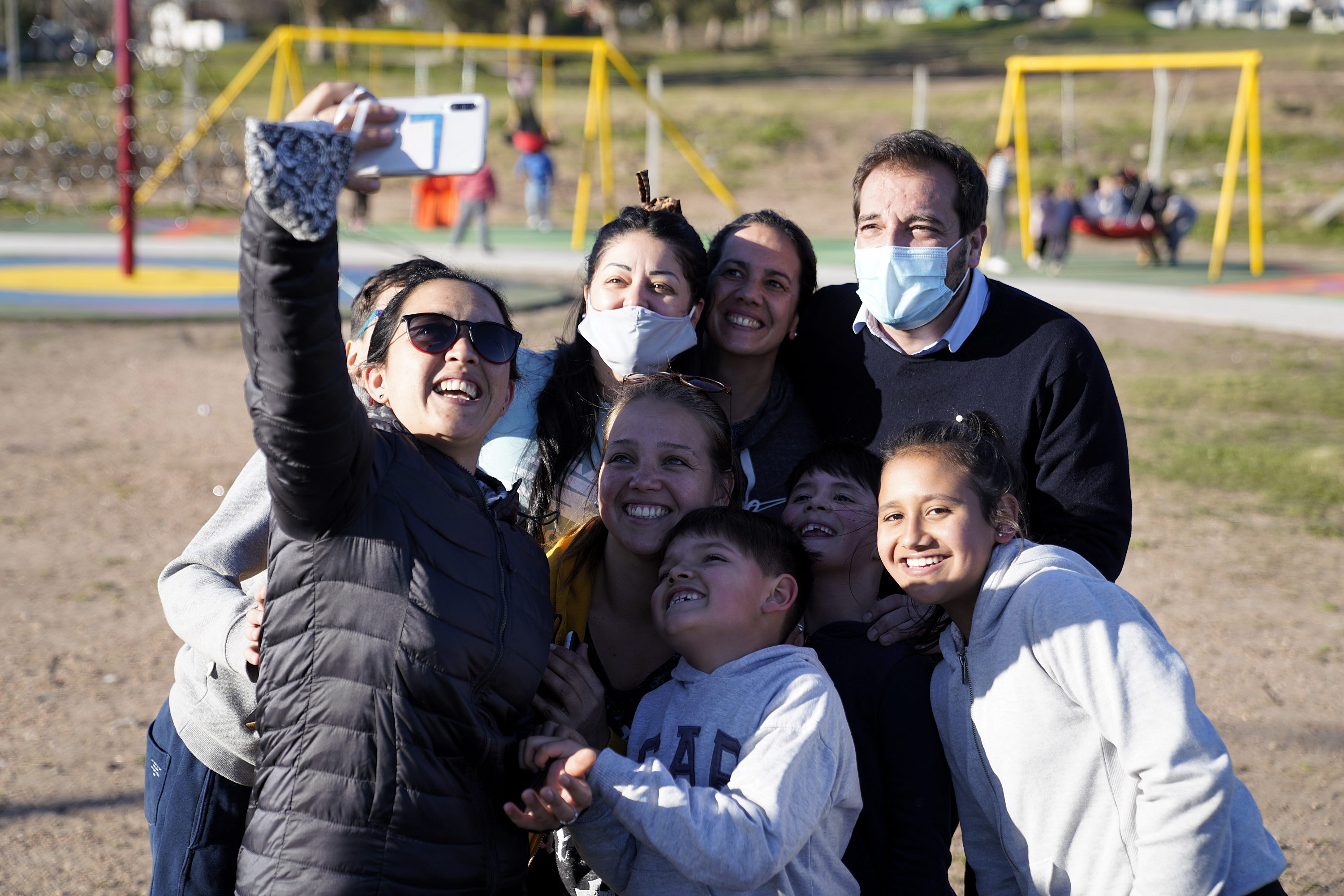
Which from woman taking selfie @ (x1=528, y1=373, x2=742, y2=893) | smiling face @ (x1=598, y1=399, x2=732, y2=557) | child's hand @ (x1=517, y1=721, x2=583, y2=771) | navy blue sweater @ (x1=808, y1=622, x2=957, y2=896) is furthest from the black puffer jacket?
navy blue sweater @ (x1=808, y1=622, x2=957, y2=896)

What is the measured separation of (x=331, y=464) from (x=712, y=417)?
3.77 feet

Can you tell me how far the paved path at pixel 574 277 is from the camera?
14195 mm

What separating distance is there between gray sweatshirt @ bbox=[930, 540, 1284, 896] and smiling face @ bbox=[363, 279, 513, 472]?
1.01 metres

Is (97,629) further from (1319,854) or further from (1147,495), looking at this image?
(1147,495)

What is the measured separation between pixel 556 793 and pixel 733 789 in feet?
1.06

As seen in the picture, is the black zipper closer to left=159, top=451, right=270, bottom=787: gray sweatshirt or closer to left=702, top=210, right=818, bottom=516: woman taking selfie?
left=702, top=210, right=818, bottom=516: woman taking selfie

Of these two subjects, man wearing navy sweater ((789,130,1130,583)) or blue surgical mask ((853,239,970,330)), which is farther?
blue surgical mask ((853,239,970,330))

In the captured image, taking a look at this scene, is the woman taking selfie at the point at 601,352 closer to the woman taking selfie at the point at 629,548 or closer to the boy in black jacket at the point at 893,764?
the woman taking selfie at the point at 629,548

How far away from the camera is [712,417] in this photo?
269 cm

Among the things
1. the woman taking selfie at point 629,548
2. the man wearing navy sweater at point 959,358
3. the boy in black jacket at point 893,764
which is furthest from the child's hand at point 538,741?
the man wearing navy sweater at point 959,358

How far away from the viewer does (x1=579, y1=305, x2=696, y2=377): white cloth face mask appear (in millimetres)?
3109

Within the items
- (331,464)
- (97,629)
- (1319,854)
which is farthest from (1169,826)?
(97,629)

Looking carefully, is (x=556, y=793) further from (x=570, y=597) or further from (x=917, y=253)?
(x=917, y=253)

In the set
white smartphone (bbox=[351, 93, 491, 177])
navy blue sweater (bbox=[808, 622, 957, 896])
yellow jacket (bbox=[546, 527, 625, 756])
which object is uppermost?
white smartphone (bbox=[351, 93, 491, 177])
